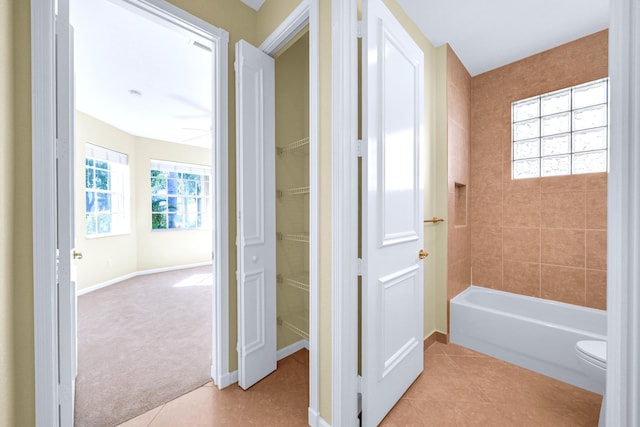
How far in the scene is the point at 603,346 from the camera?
1516mm

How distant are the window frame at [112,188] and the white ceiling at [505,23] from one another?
502 cm

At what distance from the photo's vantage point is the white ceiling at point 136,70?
6.54 ft

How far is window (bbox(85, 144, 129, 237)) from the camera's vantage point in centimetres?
422

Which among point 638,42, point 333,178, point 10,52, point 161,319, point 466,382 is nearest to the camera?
point 638,42

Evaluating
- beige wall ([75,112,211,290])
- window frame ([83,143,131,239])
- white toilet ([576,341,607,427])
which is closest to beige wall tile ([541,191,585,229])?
white toilet ([576,341,607,427])

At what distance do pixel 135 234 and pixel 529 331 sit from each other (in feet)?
20.2

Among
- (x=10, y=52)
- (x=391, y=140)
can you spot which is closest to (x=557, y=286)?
(x=391, y=140)

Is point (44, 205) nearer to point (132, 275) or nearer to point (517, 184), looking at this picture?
point (517, 184)

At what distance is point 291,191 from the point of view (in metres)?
2.10

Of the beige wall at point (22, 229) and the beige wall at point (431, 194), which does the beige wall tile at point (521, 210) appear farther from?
the beige wall at point (22, 229)

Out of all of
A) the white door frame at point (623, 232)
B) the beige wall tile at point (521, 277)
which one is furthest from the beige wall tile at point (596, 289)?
the white door frame at point (623, 232)

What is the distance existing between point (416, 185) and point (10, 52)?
6.68 feet

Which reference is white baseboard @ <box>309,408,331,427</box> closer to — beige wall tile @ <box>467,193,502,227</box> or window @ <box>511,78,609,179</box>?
beige wall tile @ <box>467,193,502,227</box>

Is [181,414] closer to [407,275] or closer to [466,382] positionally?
[407,275]
